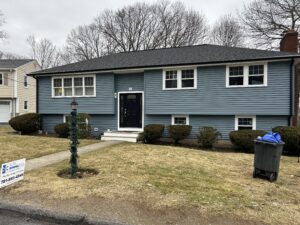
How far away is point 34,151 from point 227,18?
3535 centimetres

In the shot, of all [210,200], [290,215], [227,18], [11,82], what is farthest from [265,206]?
[227,18]

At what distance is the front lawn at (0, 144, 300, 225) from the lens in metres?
4.10

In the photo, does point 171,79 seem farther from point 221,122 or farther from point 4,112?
point 4,112

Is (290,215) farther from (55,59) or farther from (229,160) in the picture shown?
(55,59)

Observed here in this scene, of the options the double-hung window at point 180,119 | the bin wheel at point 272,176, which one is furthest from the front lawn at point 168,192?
the double-hung window at point 180,119

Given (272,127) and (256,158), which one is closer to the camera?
(256,158)

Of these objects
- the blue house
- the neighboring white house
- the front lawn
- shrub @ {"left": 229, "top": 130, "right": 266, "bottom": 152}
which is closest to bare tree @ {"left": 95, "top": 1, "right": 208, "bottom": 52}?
the neighboring white house

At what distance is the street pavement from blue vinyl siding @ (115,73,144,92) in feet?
36.2

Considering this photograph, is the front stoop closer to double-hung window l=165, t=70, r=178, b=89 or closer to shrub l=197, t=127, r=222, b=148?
double-hung window l=165, t=70, r=178, b=89

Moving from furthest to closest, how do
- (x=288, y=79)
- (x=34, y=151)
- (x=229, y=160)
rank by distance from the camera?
(x=288, y=79), (x=34, y=151), (x=229, y=160)

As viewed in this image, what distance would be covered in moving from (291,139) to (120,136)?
321 inches

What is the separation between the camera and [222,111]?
1281cm

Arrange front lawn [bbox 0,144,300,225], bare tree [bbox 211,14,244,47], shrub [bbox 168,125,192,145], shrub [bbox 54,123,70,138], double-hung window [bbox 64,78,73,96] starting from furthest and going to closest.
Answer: bare tree [bbox 211,14,244,47] < double-hung window [bbox 64,78,73,96] < shrub [bbox 54,123,70,138] < shrub [bbox 168,125,192,145] < front lawn [bbox 0,144,300,225]

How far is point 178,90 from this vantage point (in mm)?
13531
